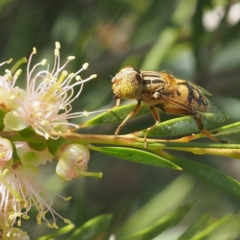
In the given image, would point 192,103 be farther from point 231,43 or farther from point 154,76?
point 231,43

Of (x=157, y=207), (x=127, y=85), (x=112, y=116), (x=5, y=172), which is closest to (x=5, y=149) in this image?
(x=5, y=172)

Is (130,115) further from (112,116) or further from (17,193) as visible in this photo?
(17,193)

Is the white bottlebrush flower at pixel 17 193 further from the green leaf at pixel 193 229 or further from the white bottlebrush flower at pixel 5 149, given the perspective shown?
the green leaf at pixel 193 229

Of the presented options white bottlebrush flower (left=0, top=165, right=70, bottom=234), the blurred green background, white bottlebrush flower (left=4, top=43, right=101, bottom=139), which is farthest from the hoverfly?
the blurred green background

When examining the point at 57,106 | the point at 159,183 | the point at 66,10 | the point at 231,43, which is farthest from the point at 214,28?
the point at 57,106

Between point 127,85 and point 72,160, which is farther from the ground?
point 127,85
